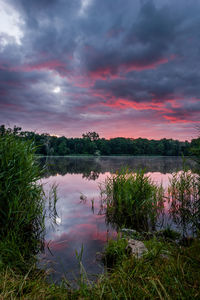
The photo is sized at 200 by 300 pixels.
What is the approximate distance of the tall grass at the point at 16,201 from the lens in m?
4.04

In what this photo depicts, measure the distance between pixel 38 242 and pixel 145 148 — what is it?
379 ft

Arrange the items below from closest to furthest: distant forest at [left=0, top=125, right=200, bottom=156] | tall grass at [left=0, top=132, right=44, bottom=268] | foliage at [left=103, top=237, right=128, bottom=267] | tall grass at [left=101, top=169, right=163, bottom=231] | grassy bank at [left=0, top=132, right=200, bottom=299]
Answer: grassy bank at [left=0, top=132, right=200, bottom=299], tall grass at [left=0, top=132, right=44, bottom=268], foliage at [left=103, top=237, right=128, bottom=267], tall grass at [left=101, top=169, right=163, bottom=231], distant forest at [left=0, top=125, right=200, bottom=156]

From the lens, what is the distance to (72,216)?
896 centimetres

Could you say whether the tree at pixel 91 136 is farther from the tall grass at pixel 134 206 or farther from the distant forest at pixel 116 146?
the tall grass at pixel 134 206

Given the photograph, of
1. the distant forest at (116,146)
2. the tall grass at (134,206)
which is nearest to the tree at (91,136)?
the distant forest at (116,146)

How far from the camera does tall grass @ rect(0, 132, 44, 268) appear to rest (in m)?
4.04

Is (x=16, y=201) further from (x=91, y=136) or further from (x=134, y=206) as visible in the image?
(x=91, y=136)

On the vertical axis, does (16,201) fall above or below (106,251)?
above

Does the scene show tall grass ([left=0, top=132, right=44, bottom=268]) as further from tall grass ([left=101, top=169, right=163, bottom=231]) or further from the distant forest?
the distant forest

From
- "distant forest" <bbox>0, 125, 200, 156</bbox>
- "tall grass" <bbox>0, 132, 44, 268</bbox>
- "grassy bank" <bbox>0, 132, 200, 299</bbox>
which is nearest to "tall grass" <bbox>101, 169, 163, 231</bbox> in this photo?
"grassy bank" <bbox>0, 132, 200, 299</bbox>

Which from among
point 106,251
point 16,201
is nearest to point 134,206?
point 106,251

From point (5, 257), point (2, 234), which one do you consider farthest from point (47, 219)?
point (5, 257)

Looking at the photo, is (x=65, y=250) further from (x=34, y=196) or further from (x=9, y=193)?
(x=9, y=193)

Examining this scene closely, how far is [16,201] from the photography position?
453cm
